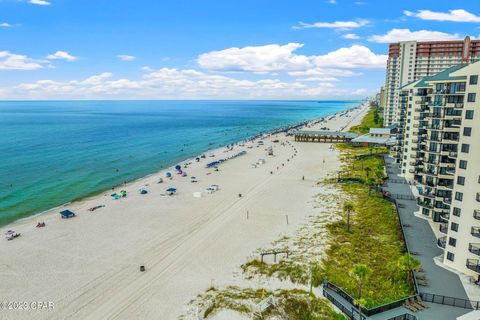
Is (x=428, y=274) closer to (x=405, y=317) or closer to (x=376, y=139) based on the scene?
(x=405, y=317)

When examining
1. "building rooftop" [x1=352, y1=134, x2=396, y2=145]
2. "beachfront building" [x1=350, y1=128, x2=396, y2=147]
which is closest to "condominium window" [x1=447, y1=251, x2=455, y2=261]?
"building rooftop" [x1=352, y1=134, x2=396, y2=145]

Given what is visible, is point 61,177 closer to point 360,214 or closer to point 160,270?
point 160,270

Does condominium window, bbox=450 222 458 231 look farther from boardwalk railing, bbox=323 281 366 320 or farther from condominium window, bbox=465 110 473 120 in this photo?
boardwalk railing, bbox=323 281 366 320

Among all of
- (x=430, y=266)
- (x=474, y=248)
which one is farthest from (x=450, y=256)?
(x=474, y=248)

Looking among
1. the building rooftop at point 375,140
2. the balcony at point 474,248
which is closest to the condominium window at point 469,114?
the balcony at point 474,248

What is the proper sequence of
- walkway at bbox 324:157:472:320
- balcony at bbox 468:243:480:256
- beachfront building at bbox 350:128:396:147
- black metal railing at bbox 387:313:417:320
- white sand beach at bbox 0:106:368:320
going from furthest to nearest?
beachfront building at bbox 350:128:396:147 → white sand beach at bbox 0:106:368:320 → balcony at bbox 468:243:480:256 → walkway at bbox 324:157:472:320 → black metal railing at bbox 387:313:417:320

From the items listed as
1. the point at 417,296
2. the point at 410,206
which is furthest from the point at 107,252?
the point at 410,206

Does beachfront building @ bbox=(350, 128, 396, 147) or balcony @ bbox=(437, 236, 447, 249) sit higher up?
beachfront building @ bbox=(350, 128, 396, 147)
